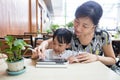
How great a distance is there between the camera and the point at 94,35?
1.52 metres

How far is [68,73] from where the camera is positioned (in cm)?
96

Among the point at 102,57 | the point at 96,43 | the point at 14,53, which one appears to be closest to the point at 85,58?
the point at 102,57

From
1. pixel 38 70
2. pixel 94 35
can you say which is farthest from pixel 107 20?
pixel 38 70

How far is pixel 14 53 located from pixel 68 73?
33 cm

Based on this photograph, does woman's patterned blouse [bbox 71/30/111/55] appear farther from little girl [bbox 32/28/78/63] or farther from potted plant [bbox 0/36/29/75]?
potted plant [bbox 0/36/29/75]

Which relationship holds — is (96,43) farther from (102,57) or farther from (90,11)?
(90,11)

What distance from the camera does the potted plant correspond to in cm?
88

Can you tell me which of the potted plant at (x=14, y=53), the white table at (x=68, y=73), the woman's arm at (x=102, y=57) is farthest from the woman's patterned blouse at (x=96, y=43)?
the potted plant at (x=14, y=53)

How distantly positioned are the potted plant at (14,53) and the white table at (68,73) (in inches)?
1.5

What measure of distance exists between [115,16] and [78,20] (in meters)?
9.74

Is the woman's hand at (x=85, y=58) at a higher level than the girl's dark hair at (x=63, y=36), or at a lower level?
lower

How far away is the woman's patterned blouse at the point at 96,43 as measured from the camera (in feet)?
4.90

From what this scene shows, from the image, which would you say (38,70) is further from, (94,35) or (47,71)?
(94,35)

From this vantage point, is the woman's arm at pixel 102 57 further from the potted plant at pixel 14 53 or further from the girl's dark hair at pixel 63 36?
the potted plant at pixel 14 53
